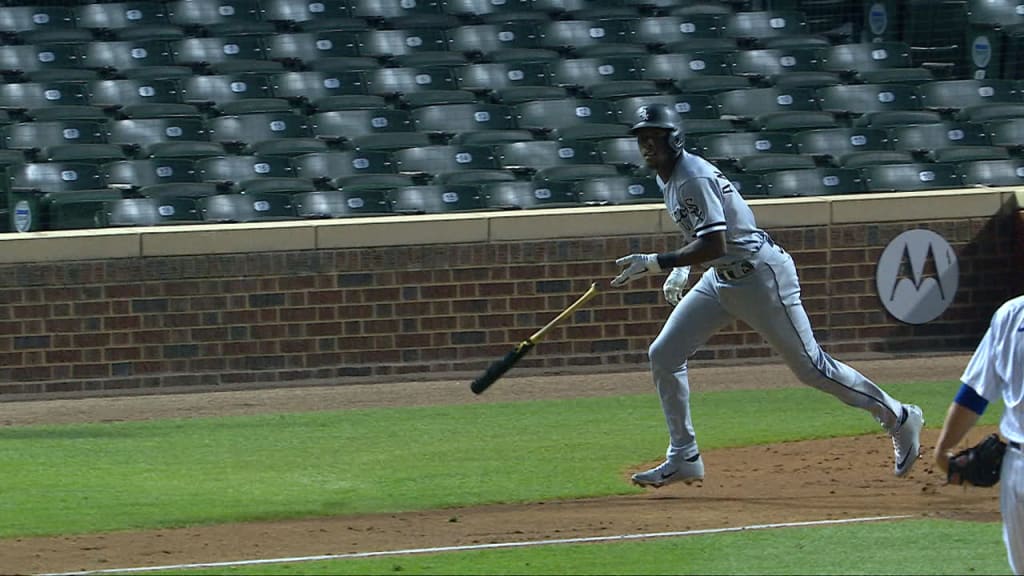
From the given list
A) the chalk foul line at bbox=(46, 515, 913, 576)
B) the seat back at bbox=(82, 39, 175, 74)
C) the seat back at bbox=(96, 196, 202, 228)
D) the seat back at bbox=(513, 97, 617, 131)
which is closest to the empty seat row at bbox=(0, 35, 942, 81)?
the seat back at bbox=(82, 39, 175, 74)

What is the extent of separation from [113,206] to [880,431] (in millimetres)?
6428

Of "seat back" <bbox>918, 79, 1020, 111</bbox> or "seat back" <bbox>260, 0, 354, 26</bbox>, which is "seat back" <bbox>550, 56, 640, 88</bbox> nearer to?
"seat back" <bbox>260, 0, 354, 26</bbox>

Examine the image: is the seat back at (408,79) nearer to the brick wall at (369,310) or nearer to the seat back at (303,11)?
the seat back at (303,11)

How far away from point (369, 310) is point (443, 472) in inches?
146

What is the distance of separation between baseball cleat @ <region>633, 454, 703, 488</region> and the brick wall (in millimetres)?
4562

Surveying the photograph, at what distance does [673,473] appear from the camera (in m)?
7.86

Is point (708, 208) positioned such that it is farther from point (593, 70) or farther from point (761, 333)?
point (593, 70)

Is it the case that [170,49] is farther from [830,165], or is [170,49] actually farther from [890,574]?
[890,574]

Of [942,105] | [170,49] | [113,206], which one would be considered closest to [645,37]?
A: [942,105]

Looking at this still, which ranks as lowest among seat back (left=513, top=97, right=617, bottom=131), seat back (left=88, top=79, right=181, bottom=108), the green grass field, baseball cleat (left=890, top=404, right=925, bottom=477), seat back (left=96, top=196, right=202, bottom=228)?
the green grass field

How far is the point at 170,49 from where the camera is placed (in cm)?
1648

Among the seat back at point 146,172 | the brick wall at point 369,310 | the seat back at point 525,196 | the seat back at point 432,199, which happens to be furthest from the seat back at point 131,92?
the brick wall at point 369,310

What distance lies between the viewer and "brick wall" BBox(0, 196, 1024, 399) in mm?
11898

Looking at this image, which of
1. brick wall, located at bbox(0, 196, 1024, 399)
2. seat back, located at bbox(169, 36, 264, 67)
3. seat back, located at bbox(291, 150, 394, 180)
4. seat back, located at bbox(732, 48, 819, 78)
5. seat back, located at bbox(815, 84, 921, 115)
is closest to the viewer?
brick wall, located at bbox(0, 196, 1024, 399)
